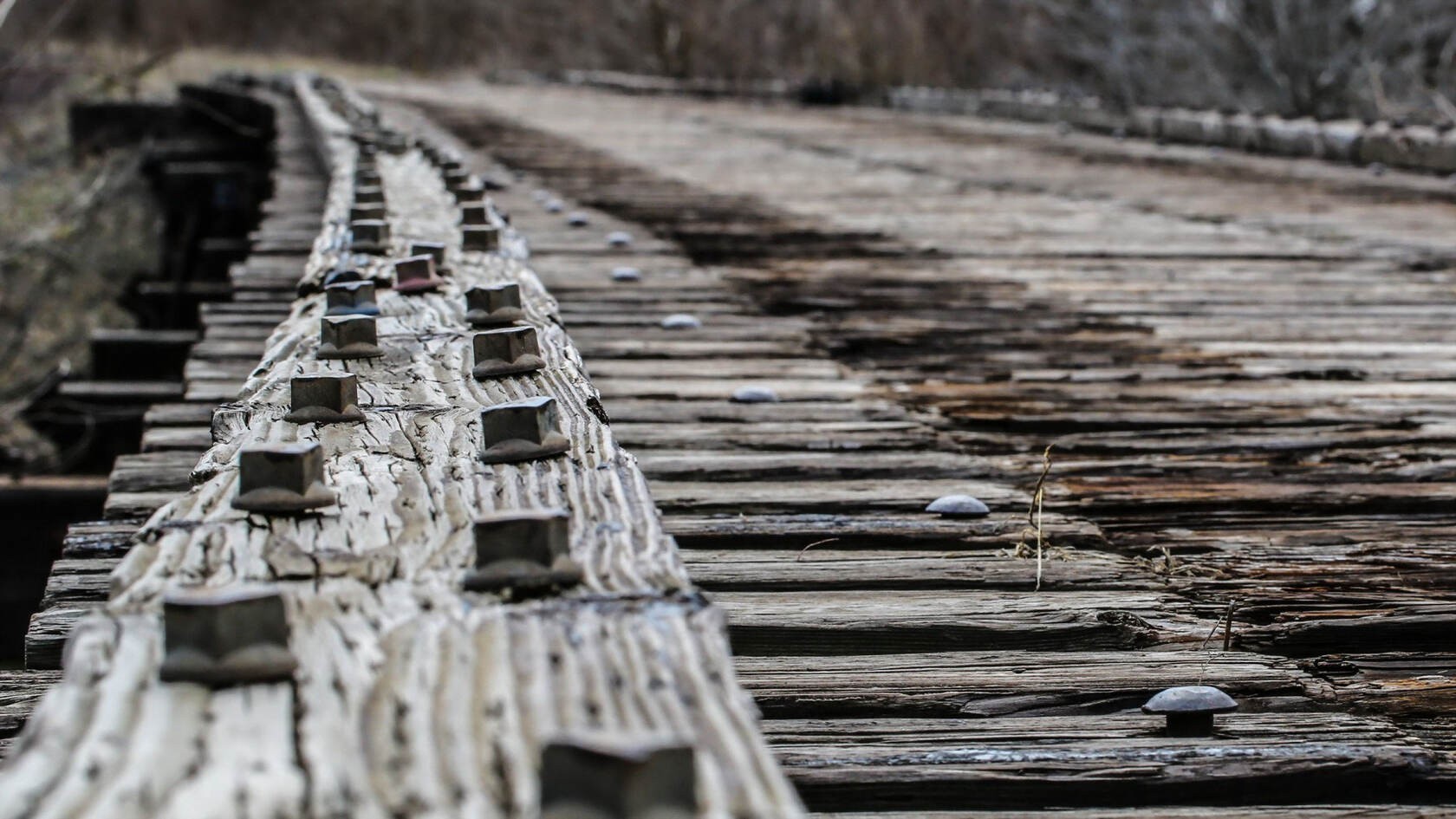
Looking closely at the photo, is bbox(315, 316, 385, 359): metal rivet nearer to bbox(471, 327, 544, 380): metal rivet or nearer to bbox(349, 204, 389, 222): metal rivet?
bbox(471, 327, 544, 380): metal rivet

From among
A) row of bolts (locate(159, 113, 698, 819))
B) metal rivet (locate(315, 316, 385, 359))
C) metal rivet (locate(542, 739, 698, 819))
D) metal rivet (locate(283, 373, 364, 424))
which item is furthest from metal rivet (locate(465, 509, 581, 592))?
metal rivet (locate(315, 316, 385, 359))

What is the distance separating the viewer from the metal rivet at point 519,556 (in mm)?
1250

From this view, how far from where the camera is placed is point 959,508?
2.48 m

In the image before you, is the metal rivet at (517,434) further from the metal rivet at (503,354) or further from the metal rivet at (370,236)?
the metal rivet at (370,236)

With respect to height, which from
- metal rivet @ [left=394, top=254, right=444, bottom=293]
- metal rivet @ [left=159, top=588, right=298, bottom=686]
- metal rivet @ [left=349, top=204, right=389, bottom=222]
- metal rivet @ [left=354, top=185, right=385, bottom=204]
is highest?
metal rivet @ [left=354, top=185, right=385, bottom=204]

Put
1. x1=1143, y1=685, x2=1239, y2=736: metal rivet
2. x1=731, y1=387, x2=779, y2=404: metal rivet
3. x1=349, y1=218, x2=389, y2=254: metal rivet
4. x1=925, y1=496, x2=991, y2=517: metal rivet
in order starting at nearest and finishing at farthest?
x1=1143, y1=685, x2=1239, y2=736: metal rivet, x1=925, y1=496, x2=991, y2=517: metal rivet, x1=731, y1=387, x2=779, y2=404: metal rivet, x1=349, y1=218, x2=389, y2=254: metal rivet

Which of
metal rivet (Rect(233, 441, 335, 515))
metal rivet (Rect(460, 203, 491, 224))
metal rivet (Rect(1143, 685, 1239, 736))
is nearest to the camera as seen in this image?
metal rivet (Rect(233, 441, 335, 515))

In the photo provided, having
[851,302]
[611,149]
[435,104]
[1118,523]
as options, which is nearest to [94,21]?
[435,104]

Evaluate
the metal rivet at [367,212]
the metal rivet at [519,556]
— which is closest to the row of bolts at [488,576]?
the metal rivet at [519,556]

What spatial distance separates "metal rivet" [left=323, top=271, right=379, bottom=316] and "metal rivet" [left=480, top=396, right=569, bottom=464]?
1033 millimetres

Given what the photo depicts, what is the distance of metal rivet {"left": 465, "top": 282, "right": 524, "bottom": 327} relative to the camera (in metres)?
2.61

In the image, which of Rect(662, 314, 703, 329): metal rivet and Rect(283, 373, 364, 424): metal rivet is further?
Rect(662, 314, 703, 329): metal rivet

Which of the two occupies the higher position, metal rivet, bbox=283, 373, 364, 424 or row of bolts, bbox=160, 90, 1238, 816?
metal rivet, bbox=283, 373, 364, 424

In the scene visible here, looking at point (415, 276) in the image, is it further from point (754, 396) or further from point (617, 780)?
point (617, 780)
